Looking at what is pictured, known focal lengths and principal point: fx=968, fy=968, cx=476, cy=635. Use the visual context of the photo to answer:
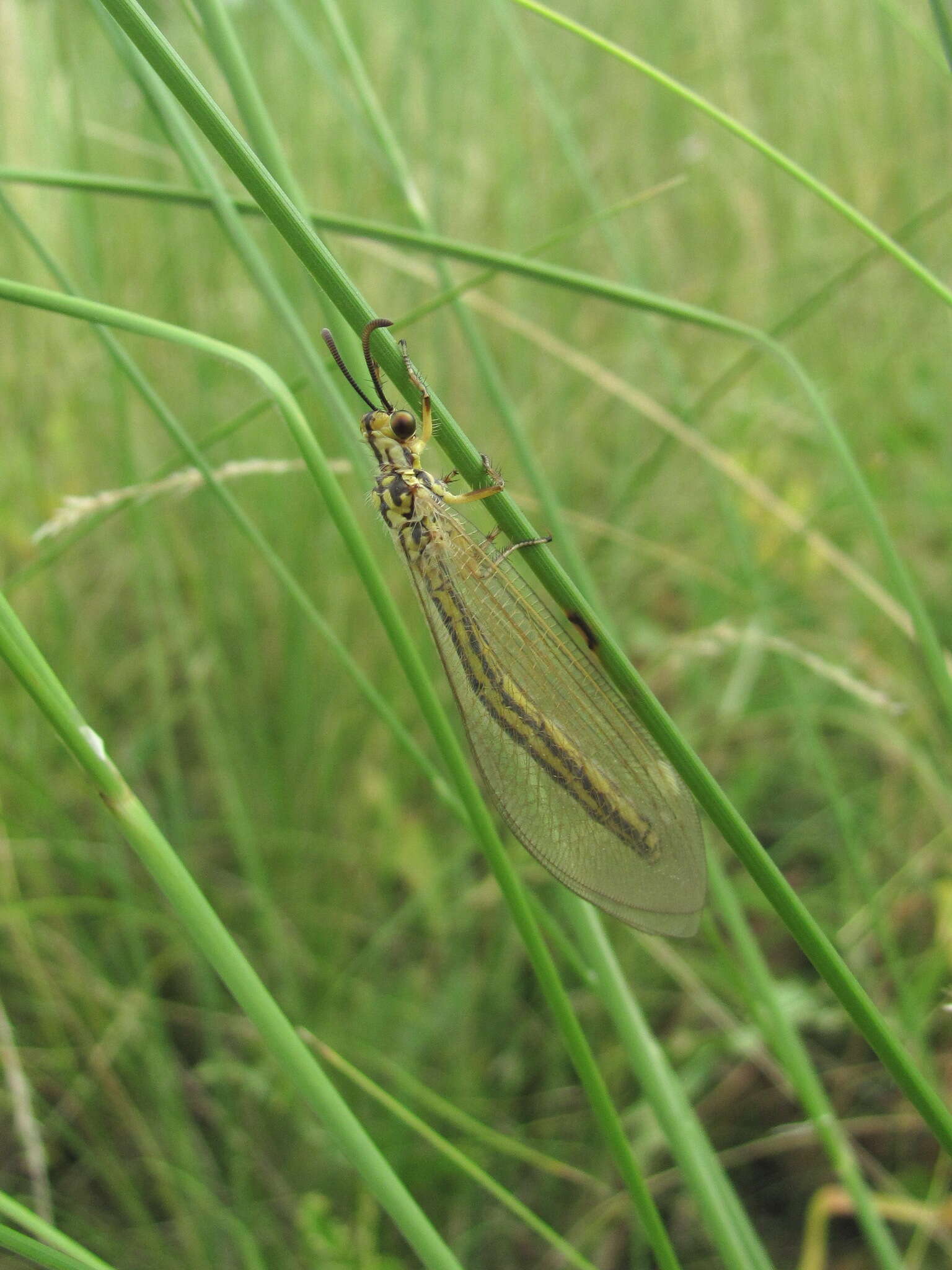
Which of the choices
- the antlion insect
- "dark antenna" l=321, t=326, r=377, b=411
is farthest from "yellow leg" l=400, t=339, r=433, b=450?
"dark antenna" l=321, t=326, r=377, b=411

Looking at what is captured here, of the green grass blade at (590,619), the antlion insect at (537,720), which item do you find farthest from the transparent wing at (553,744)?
the green grass blade at (590,619)

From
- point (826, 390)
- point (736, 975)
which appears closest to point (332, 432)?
point (736, 975)

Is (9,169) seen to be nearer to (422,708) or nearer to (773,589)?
(422,708)

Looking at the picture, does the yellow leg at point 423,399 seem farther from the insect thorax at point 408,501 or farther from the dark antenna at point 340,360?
the insect thorax at point 408,501

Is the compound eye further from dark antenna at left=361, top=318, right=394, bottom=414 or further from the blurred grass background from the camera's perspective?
the blurred grass background

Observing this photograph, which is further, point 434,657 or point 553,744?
point 434,657

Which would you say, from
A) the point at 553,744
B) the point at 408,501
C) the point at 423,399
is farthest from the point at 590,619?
the point at 408,501

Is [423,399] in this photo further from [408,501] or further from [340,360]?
[408,501]
